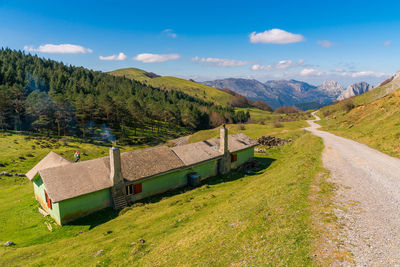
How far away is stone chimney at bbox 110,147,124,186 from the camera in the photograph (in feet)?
89.4

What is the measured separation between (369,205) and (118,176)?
2535 centimetres

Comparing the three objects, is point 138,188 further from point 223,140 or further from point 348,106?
point 348,106

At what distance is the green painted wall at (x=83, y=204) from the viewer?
80.2ft

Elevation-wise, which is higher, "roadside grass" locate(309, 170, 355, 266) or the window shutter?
"roadside grass" locate(309, 170, 355, 266)

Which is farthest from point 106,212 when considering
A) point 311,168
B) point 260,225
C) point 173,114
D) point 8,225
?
point 173,114

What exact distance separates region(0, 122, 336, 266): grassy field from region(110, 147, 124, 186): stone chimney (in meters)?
3.83

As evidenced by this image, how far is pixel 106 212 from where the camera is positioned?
26.8 m

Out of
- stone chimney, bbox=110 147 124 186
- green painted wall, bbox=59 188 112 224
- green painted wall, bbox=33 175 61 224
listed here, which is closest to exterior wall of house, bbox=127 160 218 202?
stone chimney, bbox=110 147 124 186

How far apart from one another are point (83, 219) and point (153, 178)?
9.59 meters

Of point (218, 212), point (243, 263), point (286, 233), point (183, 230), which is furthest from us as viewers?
point (218, 212)

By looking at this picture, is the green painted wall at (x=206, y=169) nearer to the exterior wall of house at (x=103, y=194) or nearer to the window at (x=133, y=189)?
the exterior wall of house at (x=103, y=194)

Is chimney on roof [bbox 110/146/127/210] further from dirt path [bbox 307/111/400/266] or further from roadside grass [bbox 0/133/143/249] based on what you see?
dirt path [bbox 307/111/400/266]

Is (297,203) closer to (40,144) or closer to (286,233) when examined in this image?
(286,233)

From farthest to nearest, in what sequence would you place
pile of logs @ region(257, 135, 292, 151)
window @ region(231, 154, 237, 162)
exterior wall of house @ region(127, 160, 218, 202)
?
1. pile of logs @ region(257, 135, 292, 151)
2. window @ region(231, 154, 237, 162)
3. exterior wall of house @ region(127, 160, 218, 202)
